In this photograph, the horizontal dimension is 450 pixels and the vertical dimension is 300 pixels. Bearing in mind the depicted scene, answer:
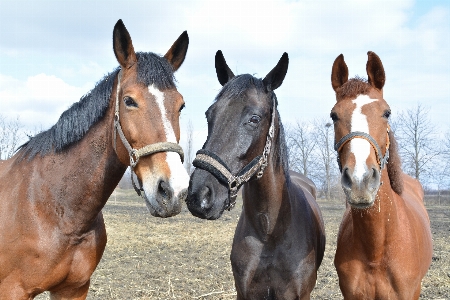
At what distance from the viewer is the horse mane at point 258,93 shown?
11.1 feet

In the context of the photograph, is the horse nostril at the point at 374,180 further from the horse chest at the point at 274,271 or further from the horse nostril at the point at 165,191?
the horse nostril at the point at 165,191

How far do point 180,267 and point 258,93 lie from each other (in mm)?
5621

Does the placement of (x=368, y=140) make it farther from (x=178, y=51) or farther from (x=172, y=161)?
(x=178, y=51)

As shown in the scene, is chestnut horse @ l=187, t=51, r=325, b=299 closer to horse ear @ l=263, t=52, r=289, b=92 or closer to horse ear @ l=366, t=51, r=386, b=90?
horse ear @ l=263, t=52, r=289, b=92

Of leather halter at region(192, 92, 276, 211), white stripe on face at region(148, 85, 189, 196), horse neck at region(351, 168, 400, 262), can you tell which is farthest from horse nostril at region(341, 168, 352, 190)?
white stripe on face at region(148, 85, 189, 196)

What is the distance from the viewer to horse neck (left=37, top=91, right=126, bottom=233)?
3156 mm

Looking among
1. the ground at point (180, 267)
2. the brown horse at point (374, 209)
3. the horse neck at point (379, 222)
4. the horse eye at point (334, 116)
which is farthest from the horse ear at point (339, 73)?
the ground at point (180, 267)

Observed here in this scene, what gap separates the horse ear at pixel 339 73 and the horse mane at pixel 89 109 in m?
1.62

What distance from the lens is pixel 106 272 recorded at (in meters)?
7.71

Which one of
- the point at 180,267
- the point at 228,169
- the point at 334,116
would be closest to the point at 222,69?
the point at 334,116

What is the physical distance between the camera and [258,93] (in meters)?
3.48

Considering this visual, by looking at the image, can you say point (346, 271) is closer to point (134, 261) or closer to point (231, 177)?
point (231, 177)

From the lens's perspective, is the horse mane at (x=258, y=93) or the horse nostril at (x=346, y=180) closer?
the horse nostril at (x=346, y=180)

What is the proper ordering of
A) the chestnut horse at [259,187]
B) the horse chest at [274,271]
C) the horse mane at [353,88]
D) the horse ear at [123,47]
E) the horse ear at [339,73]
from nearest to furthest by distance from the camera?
the horse ear at [123,47] < the chestnut horse at [259,187] < the horse mane at [353,88] < the horse chest at [274,271] < the horse ear at [339,73]
